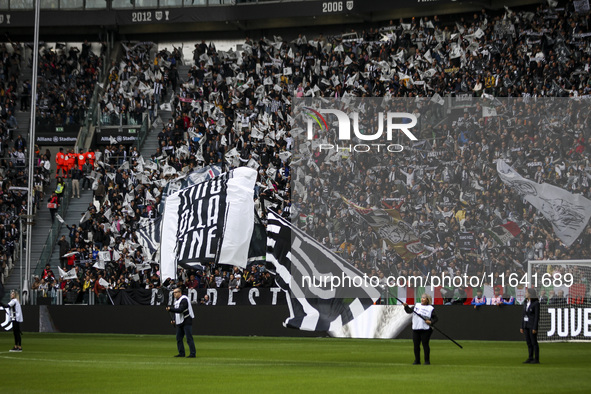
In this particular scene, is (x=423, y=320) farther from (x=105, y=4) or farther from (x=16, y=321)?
(x=105, y=4)

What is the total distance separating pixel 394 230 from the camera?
115 ft

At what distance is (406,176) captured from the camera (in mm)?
36469

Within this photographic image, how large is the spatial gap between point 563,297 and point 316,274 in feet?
29.1

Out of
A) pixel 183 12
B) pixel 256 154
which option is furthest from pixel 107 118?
pixel 256 154

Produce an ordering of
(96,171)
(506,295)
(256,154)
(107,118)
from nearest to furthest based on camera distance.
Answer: (506,295) < (256,154) < (96,171) < (107,118)

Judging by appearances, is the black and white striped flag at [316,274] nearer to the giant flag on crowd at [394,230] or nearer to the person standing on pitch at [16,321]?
the giant flag on crowd at [394,230]

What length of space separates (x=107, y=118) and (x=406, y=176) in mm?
26577

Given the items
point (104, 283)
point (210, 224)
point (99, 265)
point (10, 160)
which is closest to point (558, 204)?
point (210, 224)

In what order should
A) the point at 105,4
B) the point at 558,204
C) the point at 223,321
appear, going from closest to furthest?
the point at 558,204 < the point at 223,321 < the point at 105,4

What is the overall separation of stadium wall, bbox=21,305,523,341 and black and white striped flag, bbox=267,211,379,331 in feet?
6.96

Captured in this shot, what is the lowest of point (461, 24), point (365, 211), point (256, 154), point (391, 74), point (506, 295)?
point (506, 295)

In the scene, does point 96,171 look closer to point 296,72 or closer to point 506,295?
point 296,72

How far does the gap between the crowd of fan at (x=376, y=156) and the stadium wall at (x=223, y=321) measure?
1703mm

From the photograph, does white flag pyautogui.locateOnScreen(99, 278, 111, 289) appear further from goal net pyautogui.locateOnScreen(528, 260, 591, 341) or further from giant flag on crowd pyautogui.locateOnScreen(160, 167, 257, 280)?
goal net pyautogui.locateOnScreen(528, 260, 591, 341)
